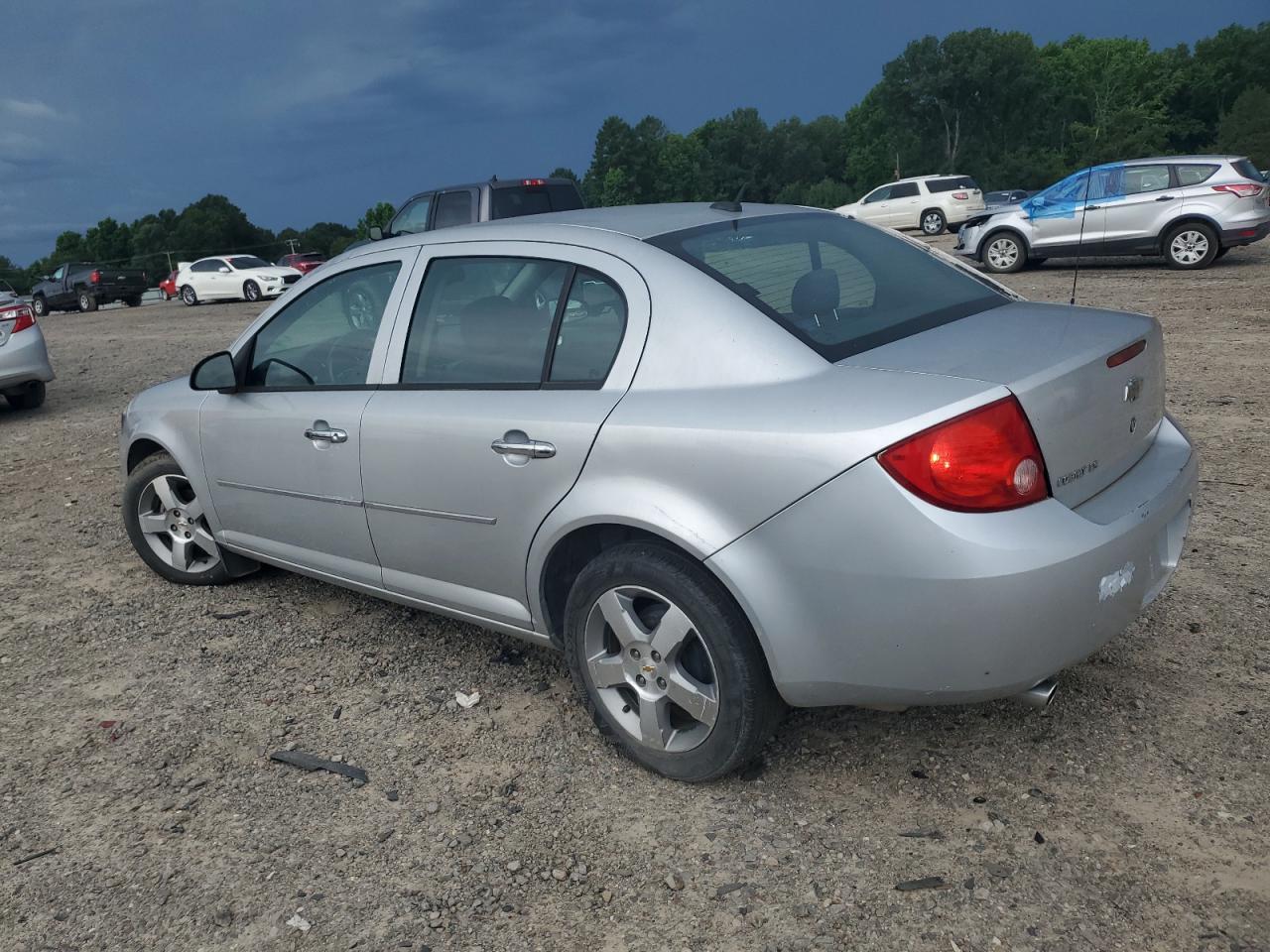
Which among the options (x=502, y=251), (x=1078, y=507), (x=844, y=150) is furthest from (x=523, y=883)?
(x=844, y=150)

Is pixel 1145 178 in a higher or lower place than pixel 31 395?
higher

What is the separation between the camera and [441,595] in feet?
12.1

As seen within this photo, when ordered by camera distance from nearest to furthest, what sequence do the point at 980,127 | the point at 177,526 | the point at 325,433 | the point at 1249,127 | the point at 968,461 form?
the point at 968,461 → the point at 325,433 → the point at 177,526 → the point at 1249,127 → the point at 980,127

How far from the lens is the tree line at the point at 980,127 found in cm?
8288

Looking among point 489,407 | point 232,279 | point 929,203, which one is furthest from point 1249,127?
point 489,407

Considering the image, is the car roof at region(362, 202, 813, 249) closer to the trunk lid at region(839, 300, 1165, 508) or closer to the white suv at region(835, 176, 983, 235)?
the trunk lid at region(839, 300, 1165, 508)

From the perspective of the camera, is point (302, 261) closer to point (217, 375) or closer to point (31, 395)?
point (31, 395)

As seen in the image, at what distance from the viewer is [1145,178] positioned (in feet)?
50.0

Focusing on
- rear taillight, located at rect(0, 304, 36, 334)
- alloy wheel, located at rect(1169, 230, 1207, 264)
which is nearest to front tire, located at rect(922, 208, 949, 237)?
alloy wheel, located at rect(1169, 230, 1207, 264)

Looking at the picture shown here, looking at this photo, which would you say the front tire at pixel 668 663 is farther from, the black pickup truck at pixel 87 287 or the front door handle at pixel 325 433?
the black pickup truck at pixel 87 287

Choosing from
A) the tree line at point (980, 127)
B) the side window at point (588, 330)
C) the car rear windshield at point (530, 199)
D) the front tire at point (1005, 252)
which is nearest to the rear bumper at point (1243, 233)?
the front tire at point (1005, 252)

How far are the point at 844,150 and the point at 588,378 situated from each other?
12684 centimetres

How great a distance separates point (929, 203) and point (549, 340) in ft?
95.9

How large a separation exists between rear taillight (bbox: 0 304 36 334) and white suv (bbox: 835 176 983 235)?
923 inches
